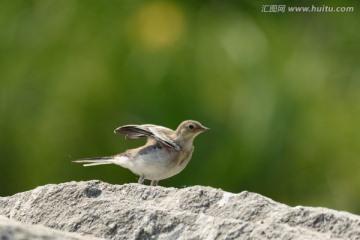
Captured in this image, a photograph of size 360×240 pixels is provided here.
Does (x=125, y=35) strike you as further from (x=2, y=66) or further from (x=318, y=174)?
(x=318, y=174)

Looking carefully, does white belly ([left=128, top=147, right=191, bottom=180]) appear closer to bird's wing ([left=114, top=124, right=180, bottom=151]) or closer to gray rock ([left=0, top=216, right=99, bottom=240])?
Result: bird's wing ([left=114, top=124, right=180, bottom=151])

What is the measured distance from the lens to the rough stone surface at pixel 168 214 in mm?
3346

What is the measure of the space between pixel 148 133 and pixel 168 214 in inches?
81.7

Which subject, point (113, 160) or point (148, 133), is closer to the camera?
point (148, 133)

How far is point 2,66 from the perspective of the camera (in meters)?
7.10

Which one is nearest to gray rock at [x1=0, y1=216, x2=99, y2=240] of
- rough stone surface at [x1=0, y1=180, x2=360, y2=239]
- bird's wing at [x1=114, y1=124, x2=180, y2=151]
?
rough stone surface at [x1=0, y1=180, x2=360, y2=239]

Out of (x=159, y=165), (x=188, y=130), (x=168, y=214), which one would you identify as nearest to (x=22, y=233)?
(x=168, y=214)

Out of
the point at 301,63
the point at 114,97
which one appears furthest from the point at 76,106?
the point at 301,63

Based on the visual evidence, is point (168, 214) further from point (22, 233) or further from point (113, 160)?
point (113, 160)

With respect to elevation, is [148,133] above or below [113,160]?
above

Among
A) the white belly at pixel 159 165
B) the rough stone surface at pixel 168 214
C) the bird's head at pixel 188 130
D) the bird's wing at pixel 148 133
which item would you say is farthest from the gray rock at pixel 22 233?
the bird's head at pixel 188 130

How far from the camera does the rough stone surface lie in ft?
11.0

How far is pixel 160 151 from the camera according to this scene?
19.0 feet

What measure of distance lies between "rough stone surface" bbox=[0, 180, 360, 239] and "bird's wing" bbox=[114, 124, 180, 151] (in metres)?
1.54
